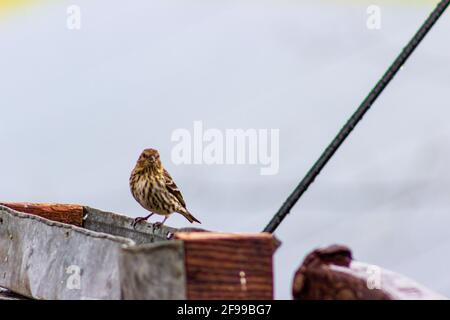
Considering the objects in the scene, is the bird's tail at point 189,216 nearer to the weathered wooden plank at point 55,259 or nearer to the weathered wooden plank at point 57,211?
the weathered wooden plank at point 57,211

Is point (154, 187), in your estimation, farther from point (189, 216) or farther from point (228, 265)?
point (228, 265)

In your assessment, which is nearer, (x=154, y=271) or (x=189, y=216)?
(x=154, y=271)

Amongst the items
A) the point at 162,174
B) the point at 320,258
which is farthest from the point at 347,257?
the point at 162,174

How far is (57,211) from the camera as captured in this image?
9.32m

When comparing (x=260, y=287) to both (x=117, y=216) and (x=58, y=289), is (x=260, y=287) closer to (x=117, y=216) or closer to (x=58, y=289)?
(x=58, y=289)

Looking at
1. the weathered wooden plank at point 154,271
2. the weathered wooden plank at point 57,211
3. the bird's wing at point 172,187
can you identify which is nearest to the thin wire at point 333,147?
the weathered wooden plank at point 154,271

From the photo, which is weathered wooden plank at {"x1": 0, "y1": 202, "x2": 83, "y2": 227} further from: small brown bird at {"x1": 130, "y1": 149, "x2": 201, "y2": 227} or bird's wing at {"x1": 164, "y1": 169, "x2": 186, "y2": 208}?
bird's wing at {"x1": 164, "y1": 169, "x2": 186, "y2": 208}

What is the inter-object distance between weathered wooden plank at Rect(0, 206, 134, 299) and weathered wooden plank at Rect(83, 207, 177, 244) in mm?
715

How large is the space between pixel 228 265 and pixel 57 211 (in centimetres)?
413

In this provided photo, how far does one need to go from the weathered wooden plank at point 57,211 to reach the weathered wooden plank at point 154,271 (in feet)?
12.5

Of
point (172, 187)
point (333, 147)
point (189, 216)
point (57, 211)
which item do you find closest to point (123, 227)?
point (57, 211)

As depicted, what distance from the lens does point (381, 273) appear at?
561 cm

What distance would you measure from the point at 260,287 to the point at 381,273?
53 centimetres

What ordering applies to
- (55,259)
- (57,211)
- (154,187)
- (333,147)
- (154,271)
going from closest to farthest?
(154,271) < (333,147) < (55,259) < (57,211) < (154,187)
